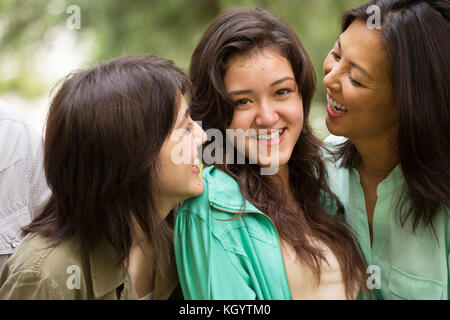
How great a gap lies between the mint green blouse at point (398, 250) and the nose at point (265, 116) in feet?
1.66

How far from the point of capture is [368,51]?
170 centimetres

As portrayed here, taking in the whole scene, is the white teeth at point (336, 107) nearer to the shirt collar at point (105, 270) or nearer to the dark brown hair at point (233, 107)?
the dark brown hair at point (233, 107)

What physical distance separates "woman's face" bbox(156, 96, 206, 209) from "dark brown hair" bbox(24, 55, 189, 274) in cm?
3

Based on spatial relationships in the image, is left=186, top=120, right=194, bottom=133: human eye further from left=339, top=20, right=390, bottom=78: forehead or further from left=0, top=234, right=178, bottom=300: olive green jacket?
left=339, top=20, right=390, bottom=78: forehead

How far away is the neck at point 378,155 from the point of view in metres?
1.86

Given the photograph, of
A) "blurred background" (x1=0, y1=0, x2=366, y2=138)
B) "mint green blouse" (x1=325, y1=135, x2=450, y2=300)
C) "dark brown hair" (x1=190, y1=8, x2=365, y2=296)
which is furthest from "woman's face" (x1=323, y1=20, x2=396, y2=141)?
"blurred background" (x1=0, y1=0, x2=366, y2=138)

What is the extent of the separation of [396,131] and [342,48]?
35cm

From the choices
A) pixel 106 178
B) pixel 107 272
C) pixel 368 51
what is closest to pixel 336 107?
pixel 368 51

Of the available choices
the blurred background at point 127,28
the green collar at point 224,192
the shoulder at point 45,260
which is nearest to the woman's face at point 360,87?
the green collar at point 224,192

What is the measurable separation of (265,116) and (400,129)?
452mm

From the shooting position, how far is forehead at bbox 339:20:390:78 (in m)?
1.69

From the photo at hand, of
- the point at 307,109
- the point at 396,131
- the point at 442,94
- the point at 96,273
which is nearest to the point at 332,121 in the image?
the point at 307,109

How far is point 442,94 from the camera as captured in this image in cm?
166
